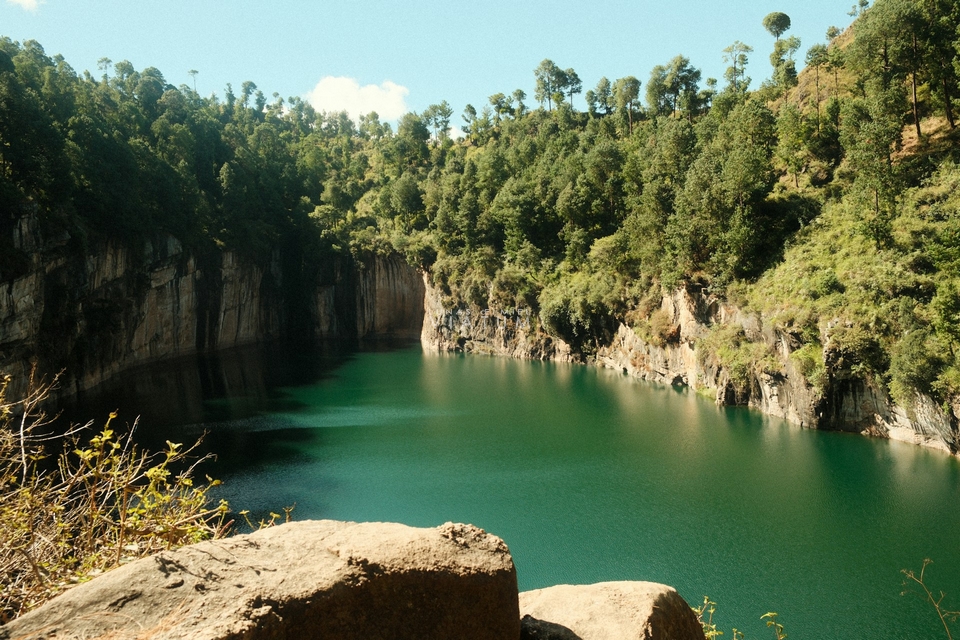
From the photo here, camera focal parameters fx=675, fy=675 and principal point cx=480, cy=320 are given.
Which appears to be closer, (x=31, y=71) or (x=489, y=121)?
(x=31, y=71)

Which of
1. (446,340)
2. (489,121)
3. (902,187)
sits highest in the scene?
(489,121)

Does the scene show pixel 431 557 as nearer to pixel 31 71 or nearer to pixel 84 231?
pixel 84 231

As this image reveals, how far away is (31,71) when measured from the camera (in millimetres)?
37250

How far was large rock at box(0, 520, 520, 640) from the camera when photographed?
2.86 meters

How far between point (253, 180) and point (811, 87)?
43983 mm

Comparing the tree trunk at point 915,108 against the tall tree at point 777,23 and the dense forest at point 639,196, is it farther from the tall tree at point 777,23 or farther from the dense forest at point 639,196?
the tall tree at point 777,23

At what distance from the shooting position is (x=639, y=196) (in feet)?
135

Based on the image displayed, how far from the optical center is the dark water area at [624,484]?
1454cm

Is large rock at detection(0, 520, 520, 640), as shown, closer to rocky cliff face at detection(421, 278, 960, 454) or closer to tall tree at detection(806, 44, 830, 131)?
rocky cliff face at detection(421, 278, 960, 454)

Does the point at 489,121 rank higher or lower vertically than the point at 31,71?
higher

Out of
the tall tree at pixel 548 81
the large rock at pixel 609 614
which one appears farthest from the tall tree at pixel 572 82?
the large rock at pixel 609 614

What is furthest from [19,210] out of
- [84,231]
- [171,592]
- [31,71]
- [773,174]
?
[773,174]

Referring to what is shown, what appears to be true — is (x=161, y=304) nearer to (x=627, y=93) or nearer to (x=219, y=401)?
(x=219, y=401)

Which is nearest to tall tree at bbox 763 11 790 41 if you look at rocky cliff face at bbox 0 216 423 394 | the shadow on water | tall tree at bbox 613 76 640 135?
tall tree at bbox 613 76 640 135
